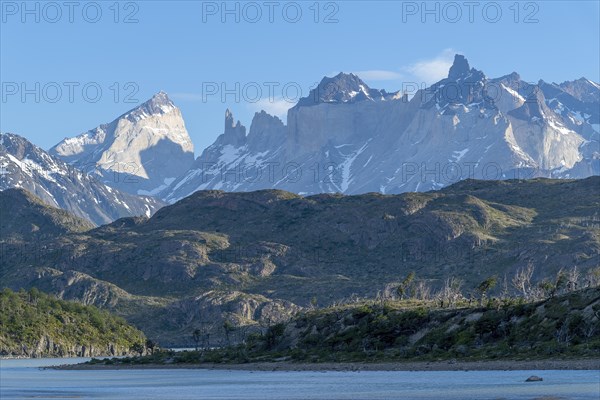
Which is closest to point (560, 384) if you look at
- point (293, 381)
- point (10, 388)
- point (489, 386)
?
point (489, 386)

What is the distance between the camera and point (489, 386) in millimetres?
146500

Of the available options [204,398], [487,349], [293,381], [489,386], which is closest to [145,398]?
[204,398]

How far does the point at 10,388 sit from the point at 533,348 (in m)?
83.9

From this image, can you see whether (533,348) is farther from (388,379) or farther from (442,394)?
(442,394)

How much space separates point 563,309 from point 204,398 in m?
73.2

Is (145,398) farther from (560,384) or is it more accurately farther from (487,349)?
(487,349)

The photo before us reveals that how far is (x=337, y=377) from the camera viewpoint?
185m

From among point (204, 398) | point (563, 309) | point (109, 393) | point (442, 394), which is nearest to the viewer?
point (442, 394)

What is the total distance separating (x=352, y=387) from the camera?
529 ft

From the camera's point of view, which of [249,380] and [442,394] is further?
[249,380]

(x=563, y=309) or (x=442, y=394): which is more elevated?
(x=563, y=309)

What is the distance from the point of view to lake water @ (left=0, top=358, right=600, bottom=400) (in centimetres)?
13750

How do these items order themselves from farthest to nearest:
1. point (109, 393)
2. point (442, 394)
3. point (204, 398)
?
point (109, 393), point (204, 398), point (442, 394)

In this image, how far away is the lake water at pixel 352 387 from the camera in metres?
138
